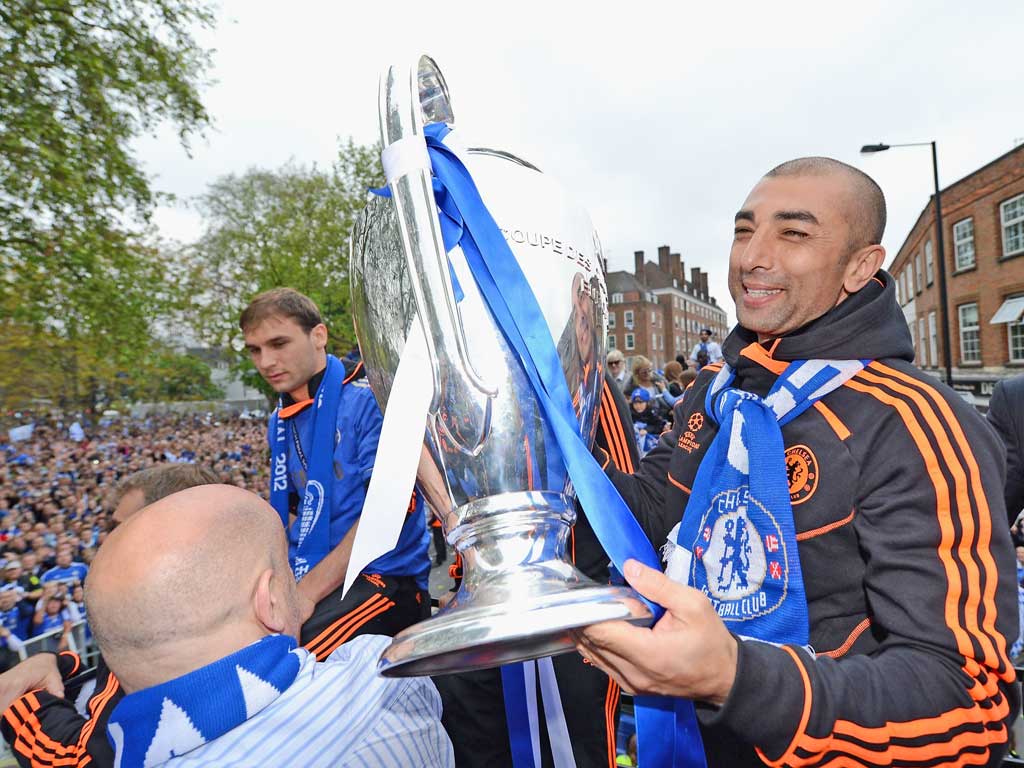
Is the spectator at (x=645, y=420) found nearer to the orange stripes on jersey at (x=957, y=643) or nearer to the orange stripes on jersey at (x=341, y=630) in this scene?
the orange stripes on jersey at (x=341, y=630)

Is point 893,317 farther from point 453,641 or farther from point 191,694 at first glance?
point 191,694

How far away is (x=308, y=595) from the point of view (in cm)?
243

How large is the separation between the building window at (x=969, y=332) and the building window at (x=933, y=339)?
5.56m

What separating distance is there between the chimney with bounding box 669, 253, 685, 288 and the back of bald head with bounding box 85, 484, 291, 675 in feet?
216

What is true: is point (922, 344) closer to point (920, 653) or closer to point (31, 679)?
point (920, 653)

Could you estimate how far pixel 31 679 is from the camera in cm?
212

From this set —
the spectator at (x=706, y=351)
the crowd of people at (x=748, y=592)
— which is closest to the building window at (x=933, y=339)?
the spectator at (x=706, y=351)

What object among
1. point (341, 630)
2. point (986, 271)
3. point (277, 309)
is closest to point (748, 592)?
point (341, 630)

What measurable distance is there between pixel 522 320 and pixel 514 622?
441 mm

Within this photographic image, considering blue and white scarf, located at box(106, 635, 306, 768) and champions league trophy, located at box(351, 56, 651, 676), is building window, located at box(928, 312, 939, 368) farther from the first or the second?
blue and white scarf, located at box(106, 635, 306, 768)

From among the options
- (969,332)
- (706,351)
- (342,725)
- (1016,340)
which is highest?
(969,332)

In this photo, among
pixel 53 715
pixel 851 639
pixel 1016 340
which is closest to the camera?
pixel 851 639

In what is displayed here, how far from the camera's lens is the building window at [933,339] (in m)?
28.8

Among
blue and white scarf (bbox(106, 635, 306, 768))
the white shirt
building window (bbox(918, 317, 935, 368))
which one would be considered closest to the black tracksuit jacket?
the white shirt
